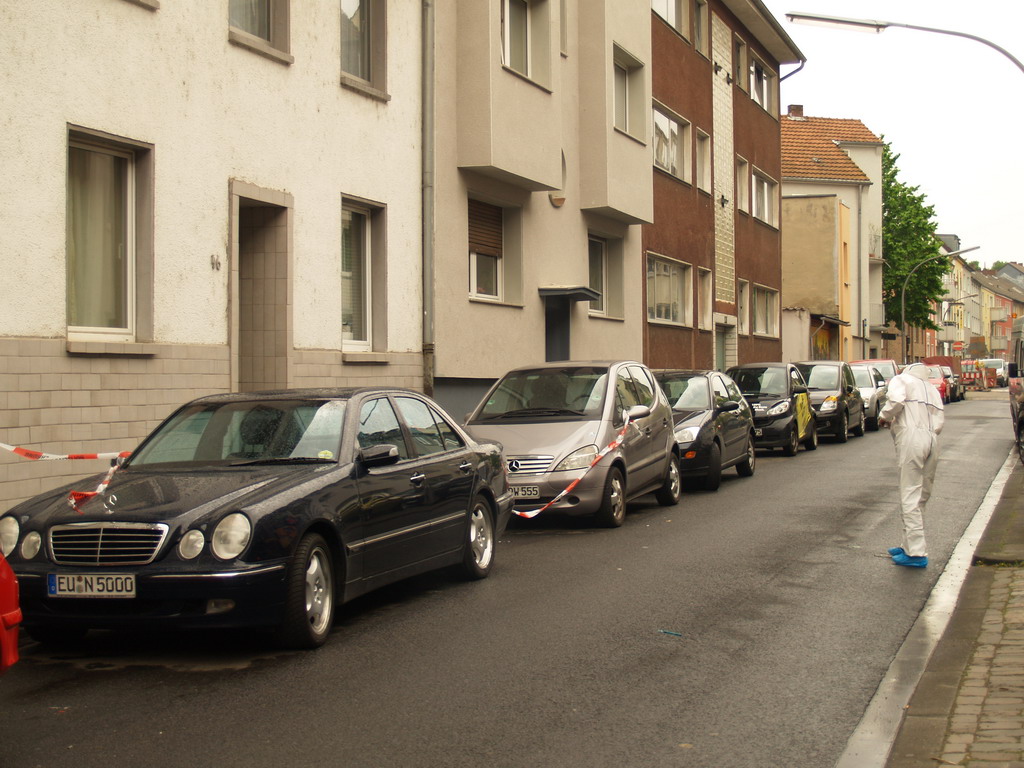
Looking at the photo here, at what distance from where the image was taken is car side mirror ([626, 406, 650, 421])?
41.9ft

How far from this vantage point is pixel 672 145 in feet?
95.0

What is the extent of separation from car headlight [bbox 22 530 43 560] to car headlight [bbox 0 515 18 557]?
0.25 ft

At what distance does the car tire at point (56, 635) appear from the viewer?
675 centimetres

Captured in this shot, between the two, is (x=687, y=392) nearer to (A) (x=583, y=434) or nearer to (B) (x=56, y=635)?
(A) (x=583, y=434)

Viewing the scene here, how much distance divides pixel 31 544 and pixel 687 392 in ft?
37.3

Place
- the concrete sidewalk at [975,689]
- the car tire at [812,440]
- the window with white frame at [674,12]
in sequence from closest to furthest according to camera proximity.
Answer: the concrete sidewalk at [975,689], the car tire at [812,440], the window with white frame at [674,12]

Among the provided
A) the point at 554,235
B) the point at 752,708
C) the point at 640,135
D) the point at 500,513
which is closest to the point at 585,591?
the point at 500,513

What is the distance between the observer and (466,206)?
733 inches

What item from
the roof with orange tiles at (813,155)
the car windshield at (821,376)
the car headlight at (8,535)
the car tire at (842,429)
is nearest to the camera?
the car headlight at (8,535)

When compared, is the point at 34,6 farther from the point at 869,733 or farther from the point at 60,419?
the point at 869,733

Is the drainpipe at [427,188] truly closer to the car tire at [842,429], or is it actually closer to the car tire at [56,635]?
the car tire at [56,635]

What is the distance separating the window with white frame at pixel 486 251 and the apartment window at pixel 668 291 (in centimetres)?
741

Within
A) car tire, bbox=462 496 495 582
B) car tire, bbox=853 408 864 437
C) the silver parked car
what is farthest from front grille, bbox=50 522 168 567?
the silver parked car

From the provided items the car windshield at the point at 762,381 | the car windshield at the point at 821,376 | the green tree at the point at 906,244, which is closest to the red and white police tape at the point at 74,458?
the car windshield at the point at 762,381
